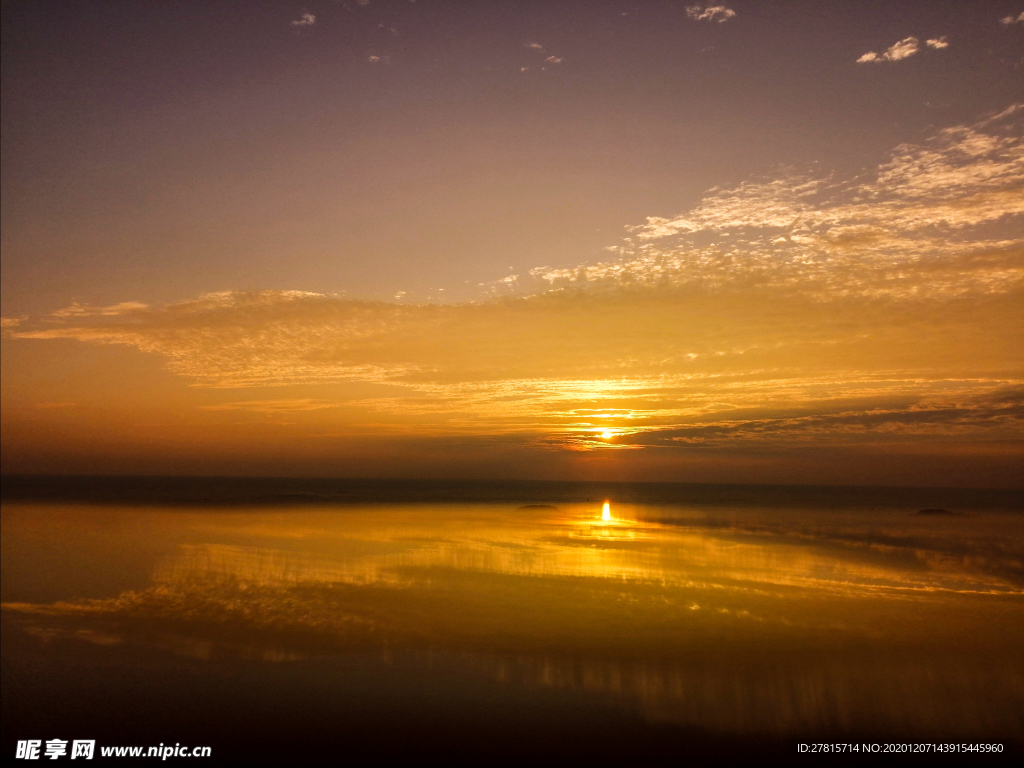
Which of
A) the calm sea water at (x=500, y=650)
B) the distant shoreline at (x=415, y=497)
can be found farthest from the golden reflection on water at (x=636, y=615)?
the distant shoreline at (x=415, y=497)

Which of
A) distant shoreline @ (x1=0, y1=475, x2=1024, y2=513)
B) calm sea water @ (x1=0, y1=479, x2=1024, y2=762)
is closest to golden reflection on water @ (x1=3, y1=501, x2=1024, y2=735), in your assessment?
calm sea water @ (x1=0, y1=479, x2=1024, y2=762)

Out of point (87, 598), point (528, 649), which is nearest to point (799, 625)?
point (528, 649)

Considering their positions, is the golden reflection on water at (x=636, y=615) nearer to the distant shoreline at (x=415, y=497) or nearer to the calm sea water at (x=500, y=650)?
the calm sea water at (x=500, y=650)

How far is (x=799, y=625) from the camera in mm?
18453

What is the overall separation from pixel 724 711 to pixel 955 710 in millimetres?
4649

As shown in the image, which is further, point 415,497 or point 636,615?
point 415,497

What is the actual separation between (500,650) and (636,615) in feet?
16.7

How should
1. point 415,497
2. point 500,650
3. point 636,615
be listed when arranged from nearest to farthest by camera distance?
point 500,650
point 636,615
point 415,497

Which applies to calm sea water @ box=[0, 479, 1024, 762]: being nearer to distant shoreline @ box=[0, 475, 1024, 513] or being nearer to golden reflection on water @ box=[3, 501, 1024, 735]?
golden reflection on water @ box=[3, 501, 1024, 735]

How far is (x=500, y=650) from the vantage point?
1606 centimetres

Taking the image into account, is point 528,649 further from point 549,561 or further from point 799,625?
point 549,561

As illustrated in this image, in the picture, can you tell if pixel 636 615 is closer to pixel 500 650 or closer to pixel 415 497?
pixel 500 650

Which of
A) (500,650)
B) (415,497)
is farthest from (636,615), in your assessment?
(415,497)

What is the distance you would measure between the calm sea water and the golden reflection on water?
9 cm
